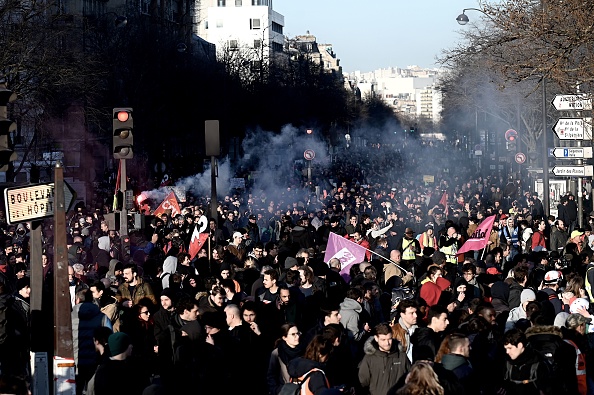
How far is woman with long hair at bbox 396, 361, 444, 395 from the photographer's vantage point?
753 centimetres

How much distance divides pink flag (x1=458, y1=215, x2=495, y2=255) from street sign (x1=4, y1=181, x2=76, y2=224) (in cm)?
1009

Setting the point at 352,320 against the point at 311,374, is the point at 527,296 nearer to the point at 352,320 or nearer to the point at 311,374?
the point at 352,320

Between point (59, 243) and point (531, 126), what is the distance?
58431 millimetres

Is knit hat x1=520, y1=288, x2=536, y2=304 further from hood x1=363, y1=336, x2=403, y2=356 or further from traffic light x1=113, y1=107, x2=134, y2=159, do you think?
traffic light x1=113, y1=107, x2=134, y2=159

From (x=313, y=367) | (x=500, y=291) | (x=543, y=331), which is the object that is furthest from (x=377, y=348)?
(x=500, y=291)

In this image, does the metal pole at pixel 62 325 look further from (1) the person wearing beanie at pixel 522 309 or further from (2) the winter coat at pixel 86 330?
(1) the person wearing beanie at pixel 522 309

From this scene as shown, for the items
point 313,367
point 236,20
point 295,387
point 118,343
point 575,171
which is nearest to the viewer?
point 295,387

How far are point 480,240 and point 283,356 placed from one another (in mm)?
10214

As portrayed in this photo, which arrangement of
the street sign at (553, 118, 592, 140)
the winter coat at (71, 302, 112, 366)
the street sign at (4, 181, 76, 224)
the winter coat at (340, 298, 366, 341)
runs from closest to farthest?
the street sign at (4, 181, 76, 224), the winter coat at (71, 302, 112, 366), the winter coat at (340, 298, 366, 341), the street sign at (553, 118, 592, 140)

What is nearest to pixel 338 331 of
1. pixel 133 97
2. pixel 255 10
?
pixel 133 97

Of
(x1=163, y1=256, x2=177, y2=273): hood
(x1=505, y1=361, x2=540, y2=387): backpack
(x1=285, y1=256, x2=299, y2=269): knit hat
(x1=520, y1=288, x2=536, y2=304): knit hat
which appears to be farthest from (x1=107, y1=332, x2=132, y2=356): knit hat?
(x1=163, y1=256, x2=177, y2=273): hood

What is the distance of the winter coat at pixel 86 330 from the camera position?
1170cm

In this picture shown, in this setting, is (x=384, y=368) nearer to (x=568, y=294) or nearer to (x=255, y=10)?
(x=568, y=294)

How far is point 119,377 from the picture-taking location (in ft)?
30.0
